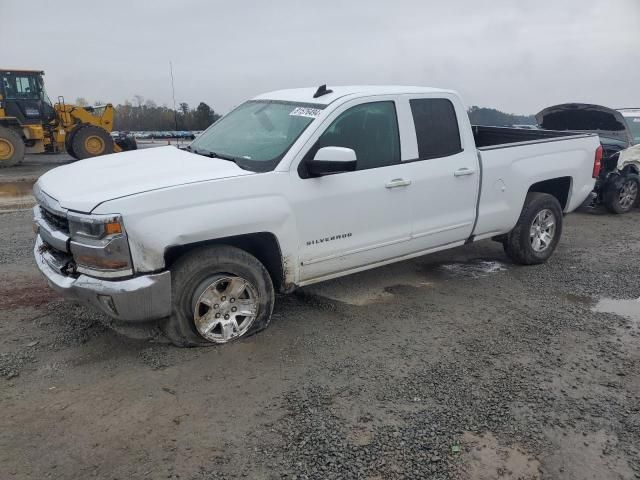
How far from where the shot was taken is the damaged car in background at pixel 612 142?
360 inches

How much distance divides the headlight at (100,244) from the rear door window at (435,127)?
267 cm

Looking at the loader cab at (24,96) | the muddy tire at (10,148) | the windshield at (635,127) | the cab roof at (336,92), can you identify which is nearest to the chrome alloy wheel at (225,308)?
the cab roof at (336,92)

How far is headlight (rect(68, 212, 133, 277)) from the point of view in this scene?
323cm

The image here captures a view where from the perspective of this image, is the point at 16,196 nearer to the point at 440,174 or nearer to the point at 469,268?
the point at 469,268

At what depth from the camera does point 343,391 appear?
10.9 ft

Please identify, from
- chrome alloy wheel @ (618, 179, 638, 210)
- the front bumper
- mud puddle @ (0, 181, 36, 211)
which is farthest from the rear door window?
mud puddle @ (0, 181, 36, 211)

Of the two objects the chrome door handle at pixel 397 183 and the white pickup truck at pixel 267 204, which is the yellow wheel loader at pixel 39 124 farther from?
the chrome door handle at pixel 397 183

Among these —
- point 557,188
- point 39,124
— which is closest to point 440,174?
point 557,188

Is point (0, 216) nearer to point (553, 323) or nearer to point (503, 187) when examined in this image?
point (503, 187)

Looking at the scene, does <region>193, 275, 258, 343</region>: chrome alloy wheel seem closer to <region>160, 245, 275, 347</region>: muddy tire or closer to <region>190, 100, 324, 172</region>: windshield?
<region>160, 245, 275, 347</region>: muddy tire

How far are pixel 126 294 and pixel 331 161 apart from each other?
168cm

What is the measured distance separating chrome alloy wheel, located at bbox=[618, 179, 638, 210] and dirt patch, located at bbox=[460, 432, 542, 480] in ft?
25.8

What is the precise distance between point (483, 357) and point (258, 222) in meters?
1.91

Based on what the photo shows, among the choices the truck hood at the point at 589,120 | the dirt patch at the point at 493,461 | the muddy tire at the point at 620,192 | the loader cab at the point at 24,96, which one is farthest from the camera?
the loader cab at the point at 24,96
